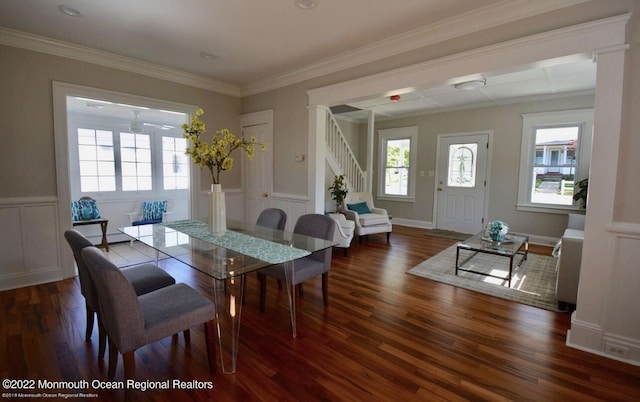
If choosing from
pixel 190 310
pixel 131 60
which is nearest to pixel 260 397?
pixel 190 310

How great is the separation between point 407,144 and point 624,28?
4995mm

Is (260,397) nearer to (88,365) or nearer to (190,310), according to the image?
(190,310)

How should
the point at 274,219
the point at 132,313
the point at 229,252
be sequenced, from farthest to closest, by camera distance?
the point at 274,219
the point at 229,252
the point at 132,313

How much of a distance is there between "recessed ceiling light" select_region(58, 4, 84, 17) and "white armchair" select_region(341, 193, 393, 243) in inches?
160

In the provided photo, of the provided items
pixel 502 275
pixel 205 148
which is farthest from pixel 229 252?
pixel 502 275

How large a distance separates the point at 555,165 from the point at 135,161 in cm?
784

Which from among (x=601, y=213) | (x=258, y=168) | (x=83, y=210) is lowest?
(x=83, y=210)

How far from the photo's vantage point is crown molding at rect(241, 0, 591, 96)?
235 cm

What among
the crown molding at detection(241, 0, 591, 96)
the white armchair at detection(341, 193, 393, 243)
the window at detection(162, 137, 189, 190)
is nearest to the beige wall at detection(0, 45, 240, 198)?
the crown molding at detection(241, 0, 591, 96)

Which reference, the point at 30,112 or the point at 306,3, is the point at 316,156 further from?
the point at 30,112

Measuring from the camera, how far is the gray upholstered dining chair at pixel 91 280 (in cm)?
186

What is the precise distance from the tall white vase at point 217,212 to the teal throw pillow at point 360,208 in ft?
10.0

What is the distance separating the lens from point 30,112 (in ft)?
10.4

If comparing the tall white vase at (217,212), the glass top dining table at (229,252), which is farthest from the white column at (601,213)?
the tall white vase at (217,212)
